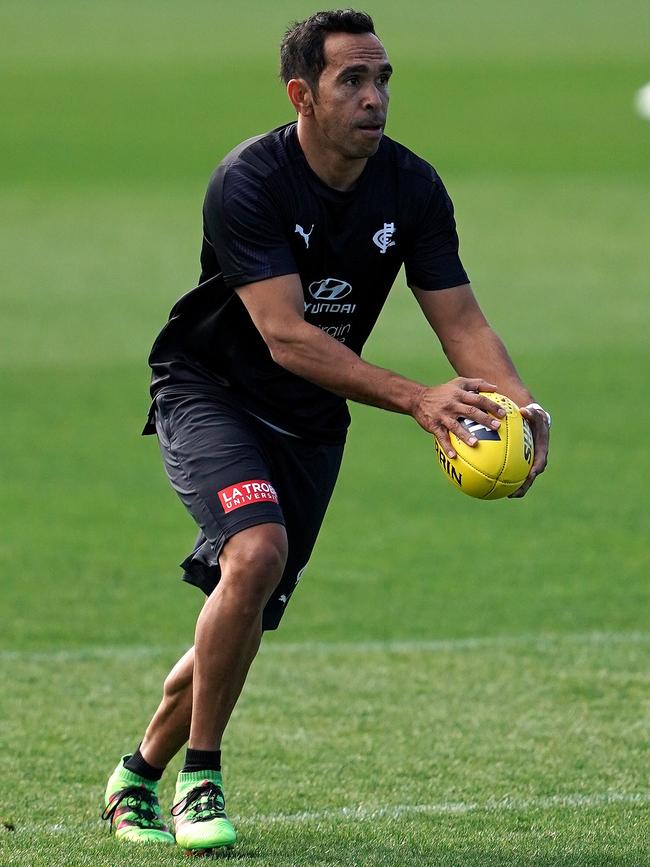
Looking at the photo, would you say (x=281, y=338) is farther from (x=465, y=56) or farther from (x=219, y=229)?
(x=465, y=56)

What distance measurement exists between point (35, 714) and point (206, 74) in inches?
1432

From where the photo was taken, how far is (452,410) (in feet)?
17.0

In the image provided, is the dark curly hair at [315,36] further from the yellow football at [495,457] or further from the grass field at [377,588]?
the grass field at [377,588]

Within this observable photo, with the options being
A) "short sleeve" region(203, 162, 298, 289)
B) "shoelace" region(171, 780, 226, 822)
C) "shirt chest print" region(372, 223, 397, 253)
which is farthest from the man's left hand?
"shoelace" region(171, 780, 226, 822)

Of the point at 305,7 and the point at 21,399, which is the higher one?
the point at 305,7

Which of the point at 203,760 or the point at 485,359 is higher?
the point at 485,359

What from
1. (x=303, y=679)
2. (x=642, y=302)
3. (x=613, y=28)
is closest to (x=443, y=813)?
(x=303, y=679)

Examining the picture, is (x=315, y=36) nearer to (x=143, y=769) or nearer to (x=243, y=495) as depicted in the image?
(x=243, y=495)

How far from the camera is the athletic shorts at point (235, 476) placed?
5.40 m

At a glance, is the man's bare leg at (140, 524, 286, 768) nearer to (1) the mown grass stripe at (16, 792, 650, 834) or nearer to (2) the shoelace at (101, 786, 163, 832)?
(2) the shoelace at (101, 786, 163, 832)

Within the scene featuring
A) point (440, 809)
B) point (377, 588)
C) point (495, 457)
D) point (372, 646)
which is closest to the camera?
point (495, 457)

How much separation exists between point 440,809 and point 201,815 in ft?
3.49

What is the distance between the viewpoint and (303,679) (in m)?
8.09

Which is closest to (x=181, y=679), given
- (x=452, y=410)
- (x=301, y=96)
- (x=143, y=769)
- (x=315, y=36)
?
(x=143, y=769)
